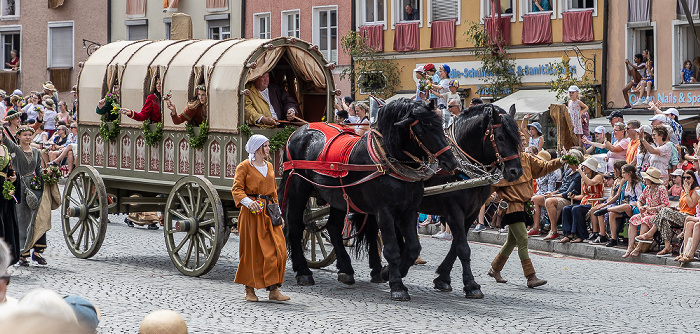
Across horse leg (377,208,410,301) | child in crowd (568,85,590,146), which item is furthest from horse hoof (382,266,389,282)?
child in crowd (568,85,590,146)

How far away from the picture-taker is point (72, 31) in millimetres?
40250

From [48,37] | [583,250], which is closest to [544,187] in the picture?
[583,250]

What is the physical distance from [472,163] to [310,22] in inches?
899

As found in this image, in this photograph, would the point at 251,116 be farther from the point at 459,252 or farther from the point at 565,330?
the point at 565,330

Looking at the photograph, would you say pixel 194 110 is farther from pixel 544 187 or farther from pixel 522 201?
pixel 544 187

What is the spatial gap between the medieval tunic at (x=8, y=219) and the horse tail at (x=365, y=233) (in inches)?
142

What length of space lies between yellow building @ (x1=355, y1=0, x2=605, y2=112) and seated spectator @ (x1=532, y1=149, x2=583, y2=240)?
976 cm

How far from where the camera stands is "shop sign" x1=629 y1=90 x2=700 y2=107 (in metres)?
24.4

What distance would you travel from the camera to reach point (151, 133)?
1259cm

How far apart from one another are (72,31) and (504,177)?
32.3 m

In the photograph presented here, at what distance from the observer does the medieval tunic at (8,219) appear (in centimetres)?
1152

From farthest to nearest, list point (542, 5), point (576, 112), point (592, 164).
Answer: point (542, 5), point (576, 112), point (592, 164)

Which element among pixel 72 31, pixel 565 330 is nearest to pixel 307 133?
pixel 565 330

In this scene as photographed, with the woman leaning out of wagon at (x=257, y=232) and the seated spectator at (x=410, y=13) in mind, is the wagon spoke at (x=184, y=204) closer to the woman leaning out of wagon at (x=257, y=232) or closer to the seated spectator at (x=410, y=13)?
the woman leaning out of wagon at (x=257, y=232)
